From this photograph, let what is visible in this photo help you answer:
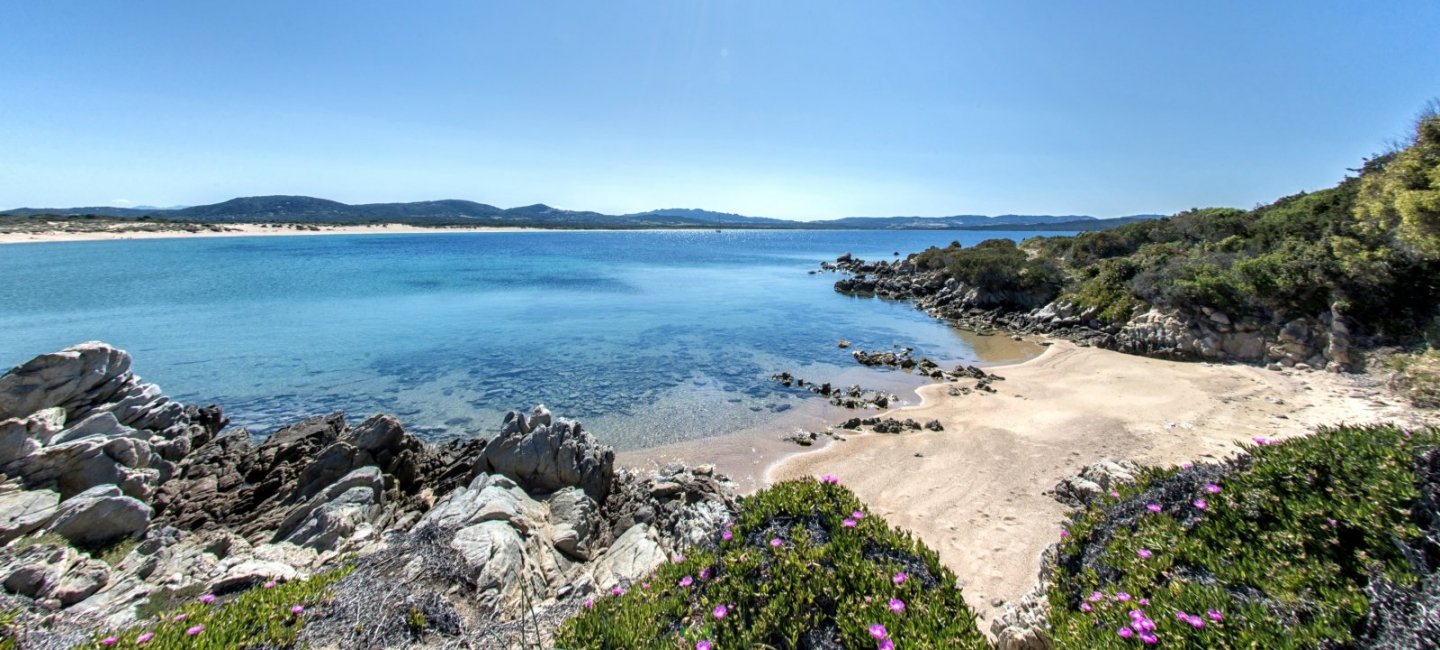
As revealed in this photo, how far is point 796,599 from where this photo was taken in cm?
470

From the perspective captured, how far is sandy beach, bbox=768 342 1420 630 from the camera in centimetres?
887

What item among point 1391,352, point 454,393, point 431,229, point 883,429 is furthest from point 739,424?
point 431,229

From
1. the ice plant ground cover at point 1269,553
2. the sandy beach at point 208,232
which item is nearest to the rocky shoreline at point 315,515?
the ice plant ground cover at point 1269,553

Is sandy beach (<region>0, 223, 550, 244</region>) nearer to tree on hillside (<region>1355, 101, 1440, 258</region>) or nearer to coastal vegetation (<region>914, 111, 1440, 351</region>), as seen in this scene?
coastal vegetation (<region>914, 111, 1440, 351</region>)

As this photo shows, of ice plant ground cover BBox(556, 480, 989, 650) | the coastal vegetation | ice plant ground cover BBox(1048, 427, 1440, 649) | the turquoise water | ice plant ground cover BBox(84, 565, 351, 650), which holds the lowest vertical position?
the turquoise water

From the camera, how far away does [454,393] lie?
61.1 feet

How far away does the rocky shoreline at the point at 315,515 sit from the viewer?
244 inches

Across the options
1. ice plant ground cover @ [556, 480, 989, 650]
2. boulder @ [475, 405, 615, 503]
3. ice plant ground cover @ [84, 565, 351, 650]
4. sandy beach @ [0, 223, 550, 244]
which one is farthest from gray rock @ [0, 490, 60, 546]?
sandy beach @ [0, 223, 550, 244]

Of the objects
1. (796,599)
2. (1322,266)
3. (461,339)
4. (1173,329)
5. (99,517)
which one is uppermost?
(1322,266)

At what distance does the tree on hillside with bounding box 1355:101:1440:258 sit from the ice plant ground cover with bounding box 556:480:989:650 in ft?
59.6

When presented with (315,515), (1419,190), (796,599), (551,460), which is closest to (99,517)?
(315,515)

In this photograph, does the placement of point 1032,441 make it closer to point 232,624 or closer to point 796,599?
point 796,599

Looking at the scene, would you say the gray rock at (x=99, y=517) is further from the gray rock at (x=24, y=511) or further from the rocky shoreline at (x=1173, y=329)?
the rocky shoreline at (x=1173, y=329)

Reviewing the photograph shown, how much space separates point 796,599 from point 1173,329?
24.4m
